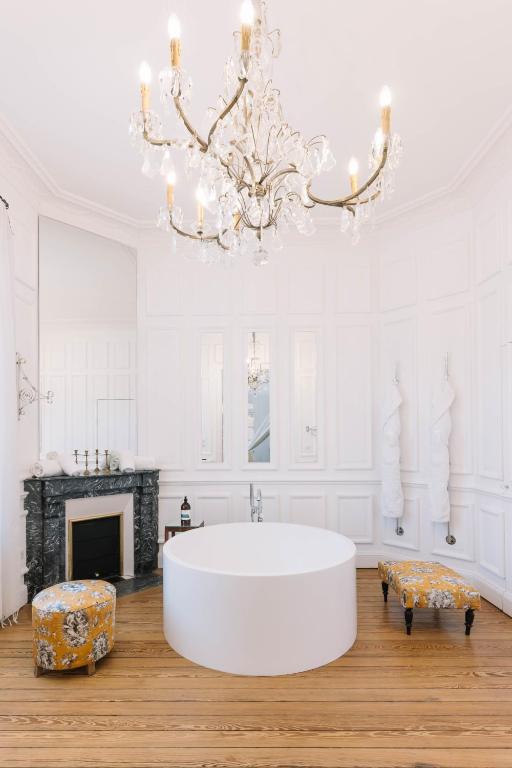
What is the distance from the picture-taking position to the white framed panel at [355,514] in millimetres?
4480

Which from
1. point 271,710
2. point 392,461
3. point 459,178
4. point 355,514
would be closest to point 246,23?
point 271,710

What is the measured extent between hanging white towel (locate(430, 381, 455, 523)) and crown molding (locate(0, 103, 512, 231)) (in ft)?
4.92

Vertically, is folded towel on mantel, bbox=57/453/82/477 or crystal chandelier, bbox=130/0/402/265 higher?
crystal chandelier, bbox=130/0/402/265

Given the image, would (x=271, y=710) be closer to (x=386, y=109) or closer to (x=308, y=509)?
(x=308, y=509)

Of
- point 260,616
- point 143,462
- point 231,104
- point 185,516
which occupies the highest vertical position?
point 231,104

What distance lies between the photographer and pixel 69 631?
2.53m

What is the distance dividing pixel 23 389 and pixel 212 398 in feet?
5.21

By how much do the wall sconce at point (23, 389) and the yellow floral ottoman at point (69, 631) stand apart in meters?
1.49

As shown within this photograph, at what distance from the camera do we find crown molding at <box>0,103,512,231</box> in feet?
10.3

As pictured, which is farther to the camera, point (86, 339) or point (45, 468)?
point (86, 339)

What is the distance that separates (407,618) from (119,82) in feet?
11.3

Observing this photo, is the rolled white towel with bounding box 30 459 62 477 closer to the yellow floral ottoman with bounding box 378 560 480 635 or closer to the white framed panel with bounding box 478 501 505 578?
the yellow floral ottoman with bounding box 378 560 480 635

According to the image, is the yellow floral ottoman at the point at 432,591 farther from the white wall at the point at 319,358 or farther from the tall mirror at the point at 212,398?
the tall mirror at the point at 212,398

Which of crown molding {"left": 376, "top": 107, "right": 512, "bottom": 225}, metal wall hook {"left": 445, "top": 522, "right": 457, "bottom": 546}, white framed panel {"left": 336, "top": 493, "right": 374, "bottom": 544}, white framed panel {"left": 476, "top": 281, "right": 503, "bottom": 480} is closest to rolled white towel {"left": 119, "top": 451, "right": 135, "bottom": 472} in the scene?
white framed panel {"left": 336, "top": 493, "right": 374, "bottom": 544}
